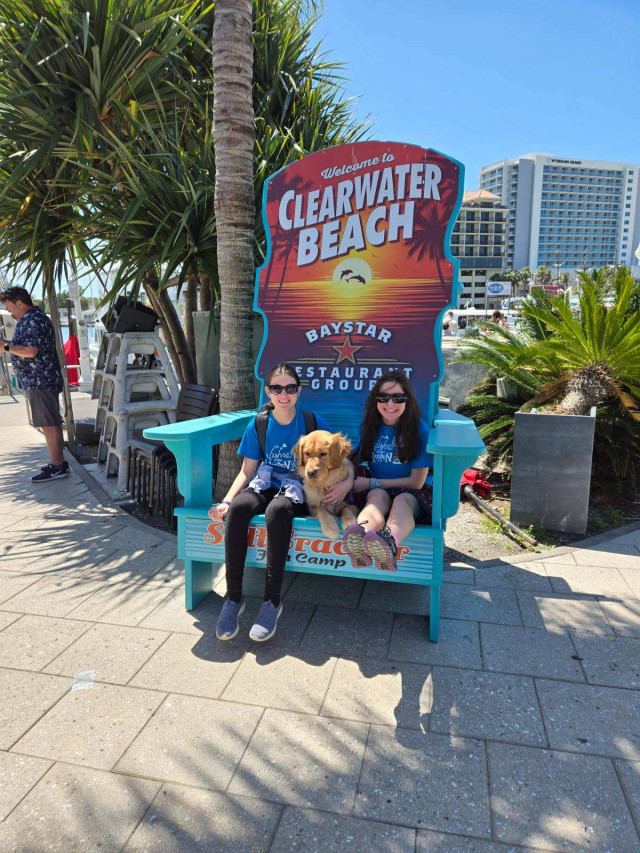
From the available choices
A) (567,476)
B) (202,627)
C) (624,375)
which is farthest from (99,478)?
(624,375)

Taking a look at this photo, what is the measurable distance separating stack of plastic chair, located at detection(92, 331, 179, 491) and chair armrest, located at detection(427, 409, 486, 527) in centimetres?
325

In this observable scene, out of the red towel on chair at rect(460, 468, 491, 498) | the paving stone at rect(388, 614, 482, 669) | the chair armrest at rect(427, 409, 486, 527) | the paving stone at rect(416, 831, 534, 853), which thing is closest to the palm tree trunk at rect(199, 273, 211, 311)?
the red towel on chair at rect(460, 468, 491, 498)

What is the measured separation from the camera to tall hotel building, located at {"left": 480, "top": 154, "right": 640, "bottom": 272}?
525ft

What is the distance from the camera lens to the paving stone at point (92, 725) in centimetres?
208

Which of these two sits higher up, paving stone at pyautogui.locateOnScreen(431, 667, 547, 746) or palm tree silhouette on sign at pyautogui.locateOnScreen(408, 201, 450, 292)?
palm tree silhouette on sign at pyautogui.locateOnScreen(408, 201, 450, 292)

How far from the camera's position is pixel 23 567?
370 centimetres

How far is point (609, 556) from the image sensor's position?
375 cm

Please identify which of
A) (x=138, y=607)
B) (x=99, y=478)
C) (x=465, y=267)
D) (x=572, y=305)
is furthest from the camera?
(x=465, y=267)

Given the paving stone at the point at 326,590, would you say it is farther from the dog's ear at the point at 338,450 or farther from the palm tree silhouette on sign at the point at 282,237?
the palm tree silhouette on sign at the point at 282,237

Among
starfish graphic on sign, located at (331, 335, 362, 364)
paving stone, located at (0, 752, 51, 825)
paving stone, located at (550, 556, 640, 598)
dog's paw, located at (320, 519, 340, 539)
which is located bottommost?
paving stone, located at (0, 752, 51, 825)

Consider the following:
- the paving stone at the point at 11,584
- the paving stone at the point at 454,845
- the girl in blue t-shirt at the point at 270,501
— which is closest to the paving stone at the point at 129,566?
the paving stone at the point at 11,584

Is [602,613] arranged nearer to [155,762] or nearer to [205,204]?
[155,762]

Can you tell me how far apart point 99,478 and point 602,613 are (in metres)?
4.57

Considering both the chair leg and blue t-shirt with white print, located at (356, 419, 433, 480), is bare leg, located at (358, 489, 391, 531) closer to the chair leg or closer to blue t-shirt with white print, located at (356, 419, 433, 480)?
blue t-shirt with white print, located at (356, 419, 433, 480)
